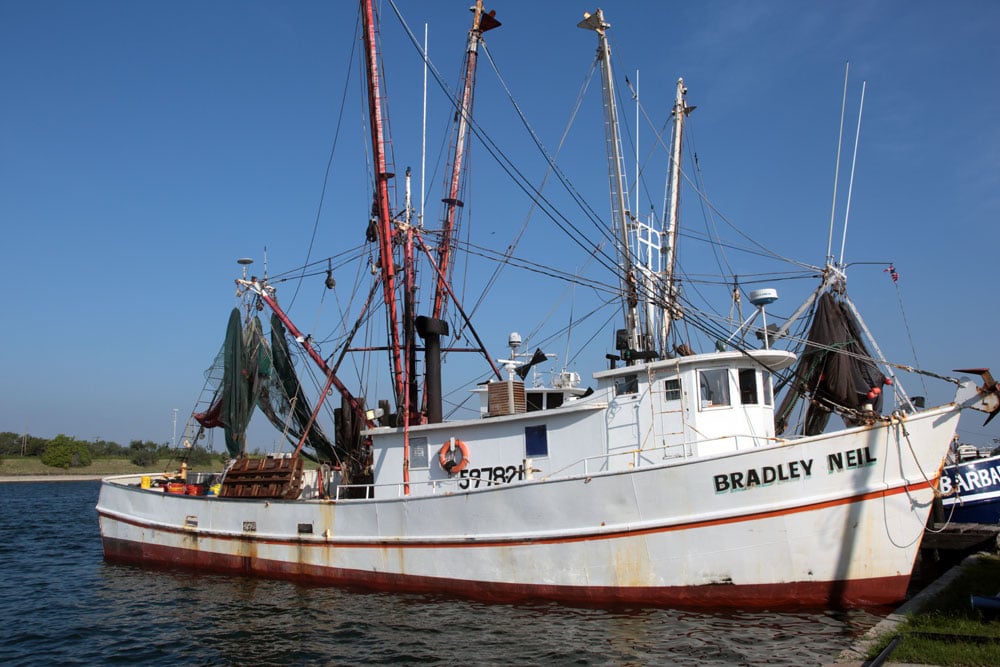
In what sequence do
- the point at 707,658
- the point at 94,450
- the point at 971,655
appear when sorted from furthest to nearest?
the point at 94,450, the point at 707,658, the point at 971,655

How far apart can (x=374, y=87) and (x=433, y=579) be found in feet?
40.1

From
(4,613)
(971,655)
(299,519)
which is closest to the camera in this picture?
(971,655)

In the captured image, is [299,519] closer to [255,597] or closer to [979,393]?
[255,597]

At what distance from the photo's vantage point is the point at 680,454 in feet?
44.1

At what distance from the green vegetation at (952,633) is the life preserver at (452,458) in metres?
8.60

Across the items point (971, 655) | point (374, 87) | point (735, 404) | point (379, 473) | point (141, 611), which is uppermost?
point (374, 87)

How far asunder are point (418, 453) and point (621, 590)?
18.7ft

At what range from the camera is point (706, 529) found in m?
12.2

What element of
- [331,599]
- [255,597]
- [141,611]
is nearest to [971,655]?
[331,599]

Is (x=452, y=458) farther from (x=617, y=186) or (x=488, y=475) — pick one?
(x=617, y=186)

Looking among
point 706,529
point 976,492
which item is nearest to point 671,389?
point 706,529

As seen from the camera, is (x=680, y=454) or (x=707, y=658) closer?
(x=707, y=658)

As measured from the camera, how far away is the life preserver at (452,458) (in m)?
15.3

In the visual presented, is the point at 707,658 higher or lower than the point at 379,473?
lower
